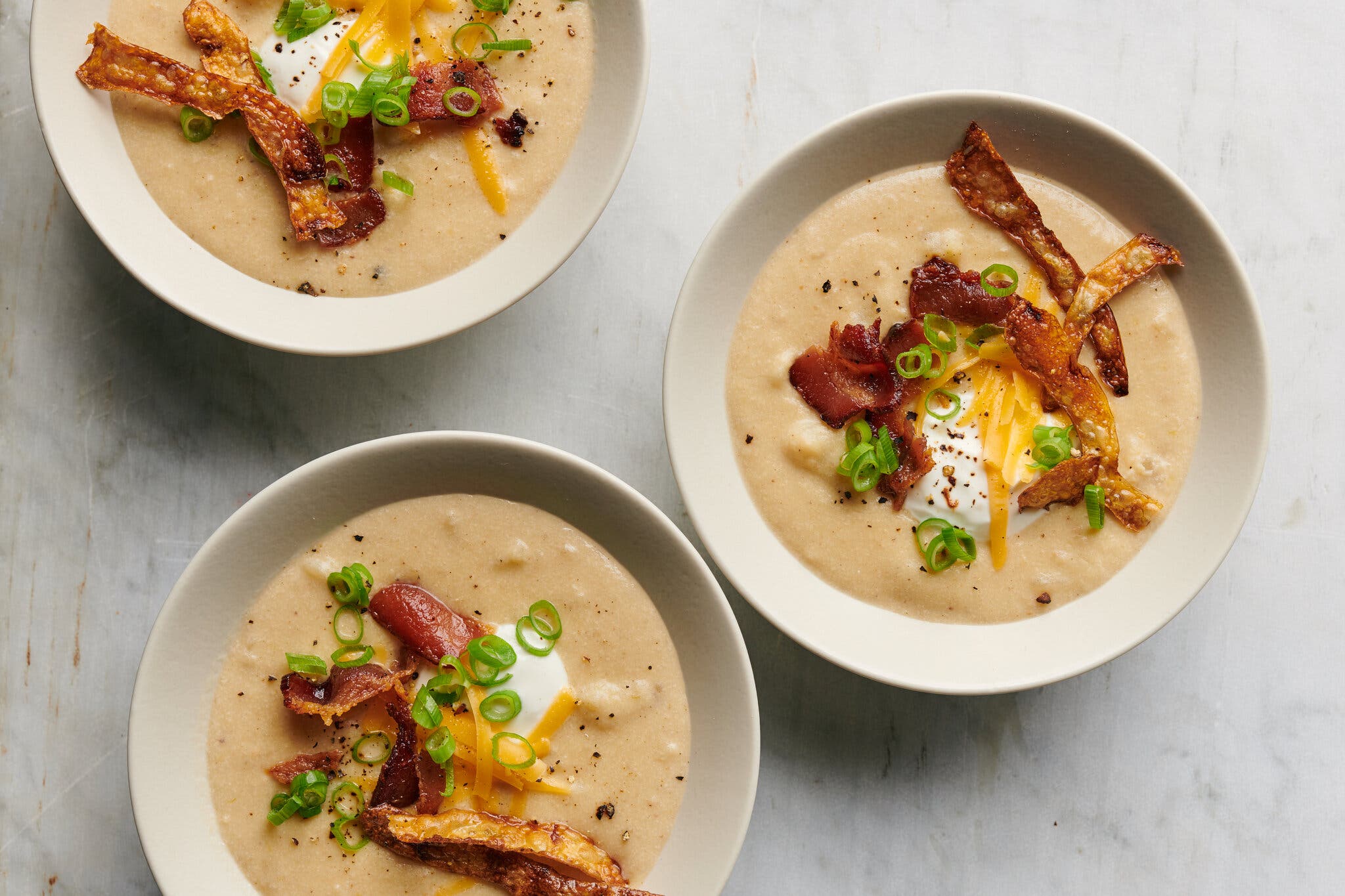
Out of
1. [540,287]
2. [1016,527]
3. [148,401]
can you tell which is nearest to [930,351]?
[1016,527]

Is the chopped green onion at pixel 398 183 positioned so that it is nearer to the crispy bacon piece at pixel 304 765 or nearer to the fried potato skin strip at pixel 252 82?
the fried potato skin strip at pixel 252 82

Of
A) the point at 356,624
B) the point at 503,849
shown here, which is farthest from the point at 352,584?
the point at 503,849

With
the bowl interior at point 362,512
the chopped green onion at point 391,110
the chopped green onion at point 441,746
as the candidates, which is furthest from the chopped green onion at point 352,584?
the chopped green onion at point 391,110

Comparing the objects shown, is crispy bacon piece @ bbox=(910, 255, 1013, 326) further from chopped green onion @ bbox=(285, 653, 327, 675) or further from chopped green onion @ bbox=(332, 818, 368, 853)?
chopped green onion @ bbox=(332, 818, 368, 853)

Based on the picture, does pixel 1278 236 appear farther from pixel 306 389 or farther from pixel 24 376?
pixel 24 376

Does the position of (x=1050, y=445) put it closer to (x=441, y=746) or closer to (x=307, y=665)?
(x=441, y=746)
